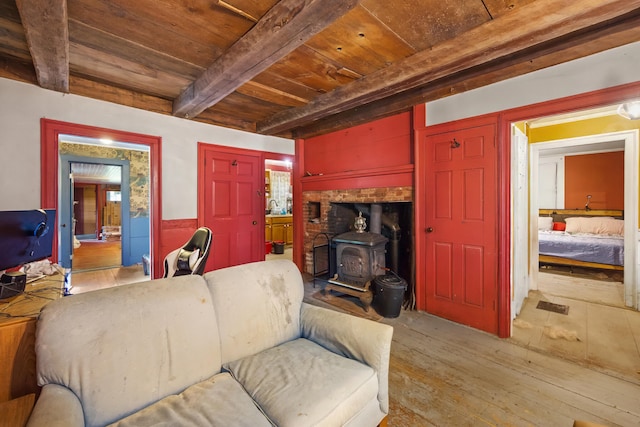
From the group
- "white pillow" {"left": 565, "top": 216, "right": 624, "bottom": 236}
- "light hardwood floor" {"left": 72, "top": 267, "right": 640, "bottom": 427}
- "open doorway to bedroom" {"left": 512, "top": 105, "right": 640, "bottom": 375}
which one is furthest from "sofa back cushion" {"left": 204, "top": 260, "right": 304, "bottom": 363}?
"white pillow" {"left": 565, "top": 216, "right": 624, "bottom": 236}

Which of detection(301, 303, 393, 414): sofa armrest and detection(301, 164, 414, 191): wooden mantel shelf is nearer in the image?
detection(301, 303, 393, 414): sofa armrest

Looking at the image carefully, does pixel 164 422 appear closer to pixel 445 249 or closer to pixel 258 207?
pixel 445 249

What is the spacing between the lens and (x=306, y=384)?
1.26 m

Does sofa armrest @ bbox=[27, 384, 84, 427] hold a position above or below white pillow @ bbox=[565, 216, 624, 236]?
below

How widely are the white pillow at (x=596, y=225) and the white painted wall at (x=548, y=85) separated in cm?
486

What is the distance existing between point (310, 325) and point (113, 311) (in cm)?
108

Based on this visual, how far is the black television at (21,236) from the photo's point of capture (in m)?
1.40

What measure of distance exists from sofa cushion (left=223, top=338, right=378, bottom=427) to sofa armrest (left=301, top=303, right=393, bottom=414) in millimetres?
48

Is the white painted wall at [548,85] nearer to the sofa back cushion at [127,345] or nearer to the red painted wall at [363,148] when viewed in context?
the red painted wall at [363,148]

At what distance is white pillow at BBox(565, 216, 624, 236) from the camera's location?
524cm

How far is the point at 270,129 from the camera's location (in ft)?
13.3

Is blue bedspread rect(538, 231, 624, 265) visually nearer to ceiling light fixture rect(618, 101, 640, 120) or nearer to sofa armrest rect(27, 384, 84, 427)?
ceiling light fixture rect(618, 101, 640, 120)

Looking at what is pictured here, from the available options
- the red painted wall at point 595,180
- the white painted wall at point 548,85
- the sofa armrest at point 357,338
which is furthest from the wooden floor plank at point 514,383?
the red painted wall at point 595,180

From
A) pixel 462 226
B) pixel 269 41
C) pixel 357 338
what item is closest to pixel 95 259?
pixel 269 41
